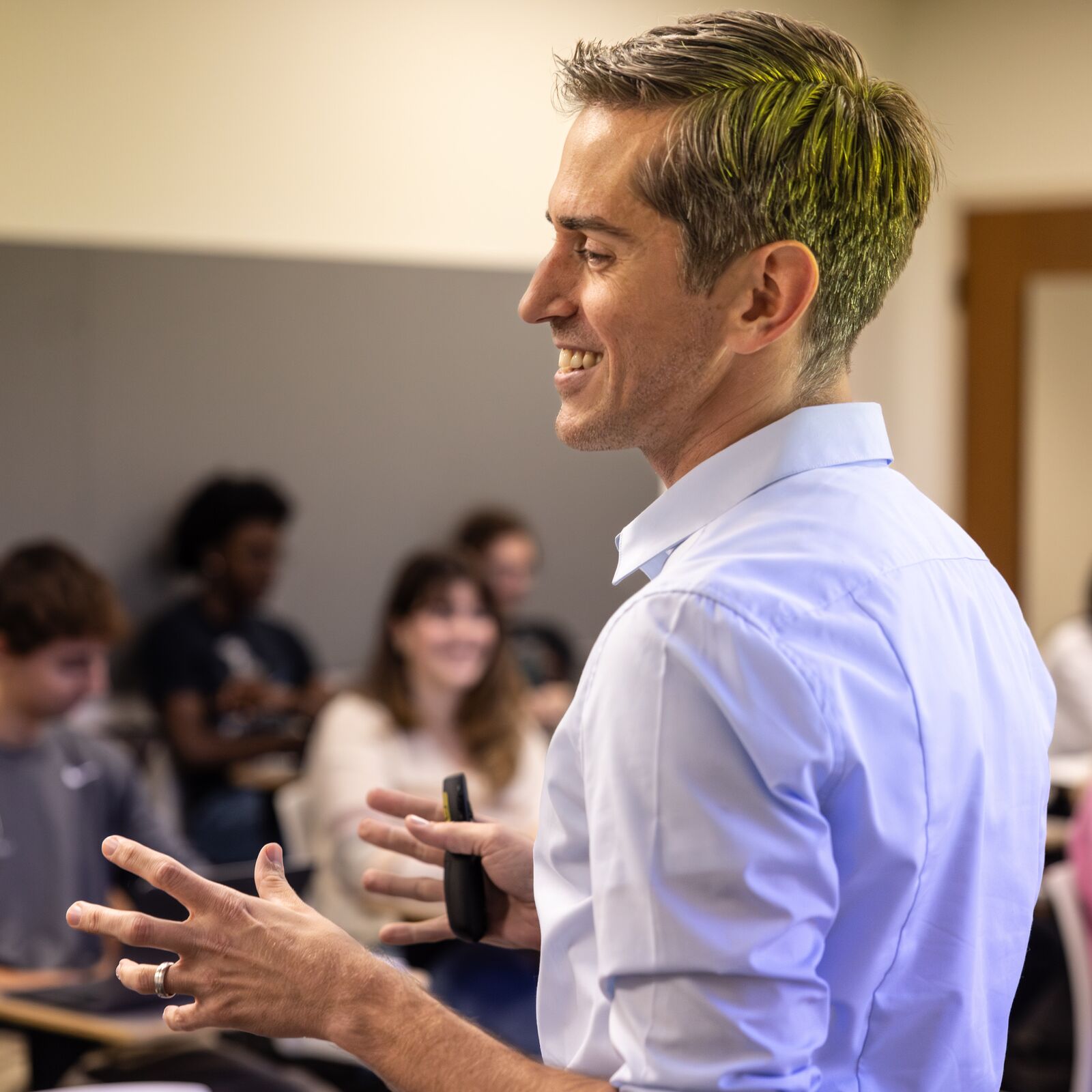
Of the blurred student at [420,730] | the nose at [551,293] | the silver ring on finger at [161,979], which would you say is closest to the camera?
the silver ring on finger at [161,979]

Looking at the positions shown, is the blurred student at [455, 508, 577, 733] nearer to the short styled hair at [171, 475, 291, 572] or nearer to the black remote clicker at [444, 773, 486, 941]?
the short styled hair at [171, 475, 291, 572]

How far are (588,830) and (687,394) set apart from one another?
314 millimetres

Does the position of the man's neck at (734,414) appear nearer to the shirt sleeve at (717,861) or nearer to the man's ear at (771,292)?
the man's ear at (771,292)

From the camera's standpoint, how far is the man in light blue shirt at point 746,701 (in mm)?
795

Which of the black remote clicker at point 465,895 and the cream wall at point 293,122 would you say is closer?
the black remote clicker at point 465,895

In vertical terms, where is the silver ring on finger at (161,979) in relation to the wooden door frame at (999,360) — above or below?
below

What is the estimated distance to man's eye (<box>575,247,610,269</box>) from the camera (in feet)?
3.22

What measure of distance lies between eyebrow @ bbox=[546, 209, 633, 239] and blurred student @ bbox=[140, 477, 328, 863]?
3182 mm

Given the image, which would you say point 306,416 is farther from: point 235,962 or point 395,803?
point 235,962

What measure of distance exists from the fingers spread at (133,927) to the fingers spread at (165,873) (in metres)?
0.02

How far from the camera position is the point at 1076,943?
2766mm

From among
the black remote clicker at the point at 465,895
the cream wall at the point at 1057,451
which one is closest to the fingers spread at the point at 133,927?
the black remote clicker at the point at 465,895

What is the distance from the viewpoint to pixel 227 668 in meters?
4.11

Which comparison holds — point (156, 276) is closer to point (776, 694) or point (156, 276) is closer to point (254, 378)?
point (254, 378)
